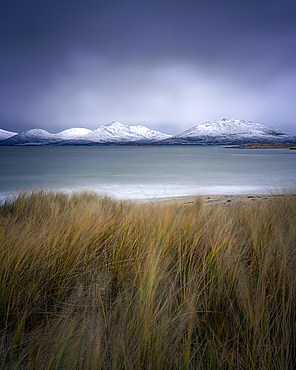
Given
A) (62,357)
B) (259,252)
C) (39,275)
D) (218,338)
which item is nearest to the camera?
(62,357)

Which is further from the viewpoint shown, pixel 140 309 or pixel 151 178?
pixel 151 178

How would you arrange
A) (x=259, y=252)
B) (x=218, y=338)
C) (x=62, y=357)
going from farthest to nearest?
(x=259, y=252), (x=218, y=338), (x=62, y=357)

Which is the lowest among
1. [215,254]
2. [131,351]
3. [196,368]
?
[196,368]

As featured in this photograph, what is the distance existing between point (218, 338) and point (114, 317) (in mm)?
547

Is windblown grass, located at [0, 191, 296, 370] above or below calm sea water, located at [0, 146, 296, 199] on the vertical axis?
above

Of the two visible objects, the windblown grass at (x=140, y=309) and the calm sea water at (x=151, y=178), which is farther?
the calm sea water at (x=151, y=178)

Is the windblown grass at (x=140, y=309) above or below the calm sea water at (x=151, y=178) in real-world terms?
above

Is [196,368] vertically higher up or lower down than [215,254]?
lower down

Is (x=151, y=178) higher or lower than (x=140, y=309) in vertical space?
lower

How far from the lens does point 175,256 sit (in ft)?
5.98

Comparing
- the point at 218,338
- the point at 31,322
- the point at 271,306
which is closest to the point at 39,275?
the point at 31,322

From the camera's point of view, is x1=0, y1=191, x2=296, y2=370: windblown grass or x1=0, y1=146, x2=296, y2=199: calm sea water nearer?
x1=0, y1=191, x2=296, y2=370: windblown grass

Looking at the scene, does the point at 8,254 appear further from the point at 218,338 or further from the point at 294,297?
the point at 294,297

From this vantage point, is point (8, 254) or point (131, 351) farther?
point (8, 254)
